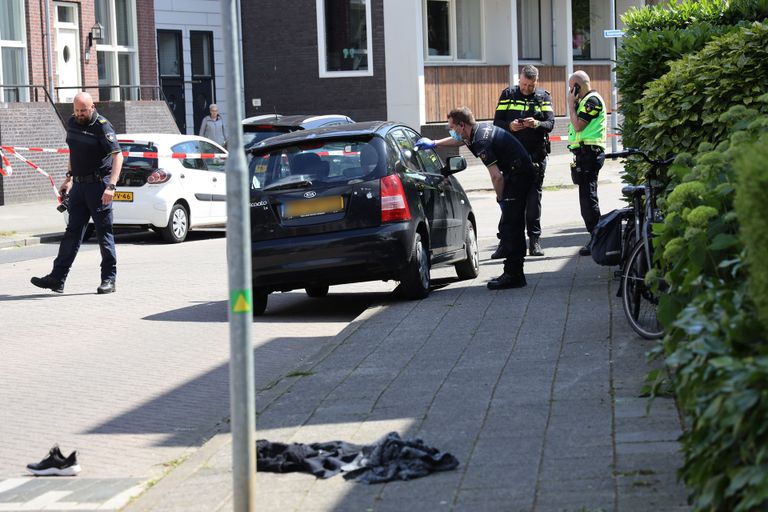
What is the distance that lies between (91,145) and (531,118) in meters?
4.77

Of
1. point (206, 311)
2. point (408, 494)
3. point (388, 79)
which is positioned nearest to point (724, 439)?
point (408, 494)

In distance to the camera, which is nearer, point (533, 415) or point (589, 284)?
point (533, 415)

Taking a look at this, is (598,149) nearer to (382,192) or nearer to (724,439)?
(382,192)

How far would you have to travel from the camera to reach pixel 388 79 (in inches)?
1350

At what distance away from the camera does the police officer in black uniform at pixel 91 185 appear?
13609 mm

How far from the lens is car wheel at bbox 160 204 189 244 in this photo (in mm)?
19266

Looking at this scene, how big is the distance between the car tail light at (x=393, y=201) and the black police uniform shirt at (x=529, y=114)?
329 centimetres

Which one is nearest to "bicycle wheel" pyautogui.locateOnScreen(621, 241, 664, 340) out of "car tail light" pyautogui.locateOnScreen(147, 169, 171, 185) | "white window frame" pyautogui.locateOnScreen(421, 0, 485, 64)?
"car tail light" pyautogui.locateOnScreen(147, 169, 171, 185)

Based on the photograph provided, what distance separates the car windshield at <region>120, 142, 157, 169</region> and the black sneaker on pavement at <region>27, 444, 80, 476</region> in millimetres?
12967

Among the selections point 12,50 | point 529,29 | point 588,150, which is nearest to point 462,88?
point 529,29

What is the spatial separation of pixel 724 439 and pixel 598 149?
10.2 m

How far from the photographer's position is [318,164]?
A: 1145cm

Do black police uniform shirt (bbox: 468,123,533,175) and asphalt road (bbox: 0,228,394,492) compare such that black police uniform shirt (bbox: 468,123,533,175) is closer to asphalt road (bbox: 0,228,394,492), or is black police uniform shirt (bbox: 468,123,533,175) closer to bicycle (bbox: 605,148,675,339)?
asphalt road (bbox: 0,228,394,492)

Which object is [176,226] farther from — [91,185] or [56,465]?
[56,465]
